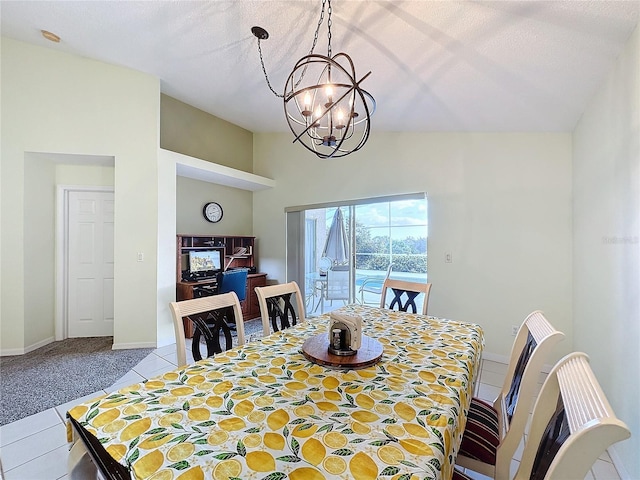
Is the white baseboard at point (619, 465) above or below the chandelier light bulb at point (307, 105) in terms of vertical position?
below

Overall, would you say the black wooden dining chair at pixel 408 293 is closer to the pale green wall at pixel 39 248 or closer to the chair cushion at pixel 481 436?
the chair cushion at pixel 481 436

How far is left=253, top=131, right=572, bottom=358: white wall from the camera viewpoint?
112 inches

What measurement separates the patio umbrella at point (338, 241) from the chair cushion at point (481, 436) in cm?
299

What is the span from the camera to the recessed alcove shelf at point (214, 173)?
368cm

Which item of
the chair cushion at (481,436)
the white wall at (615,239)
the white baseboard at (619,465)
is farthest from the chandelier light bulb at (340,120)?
the white baseboard at (619,465)

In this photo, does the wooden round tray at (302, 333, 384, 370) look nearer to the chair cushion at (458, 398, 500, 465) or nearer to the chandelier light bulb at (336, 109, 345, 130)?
the chair cushion at (458, 398, 500, 465)

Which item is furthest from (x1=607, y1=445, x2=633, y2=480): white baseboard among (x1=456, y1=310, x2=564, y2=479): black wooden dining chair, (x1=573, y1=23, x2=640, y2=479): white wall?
(x1=456, y1=310, x2=564, y2=479): black wooden dining chair

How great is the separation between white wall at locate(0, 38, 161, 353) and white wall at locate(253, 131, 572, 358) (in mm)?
2909

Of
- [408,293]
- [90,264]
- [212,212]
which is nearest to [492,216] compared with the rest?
[408,293]

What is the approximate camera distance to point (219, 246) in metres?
4.75

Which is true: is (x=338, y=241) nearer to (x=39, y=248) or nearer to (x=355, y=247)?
(x=355, y=247)

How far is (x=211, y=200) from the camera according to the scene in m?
4.88

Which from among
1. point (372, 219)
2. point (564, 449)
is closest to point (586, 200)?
point (372, 219)

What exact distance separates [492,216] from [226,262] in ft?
13.0
